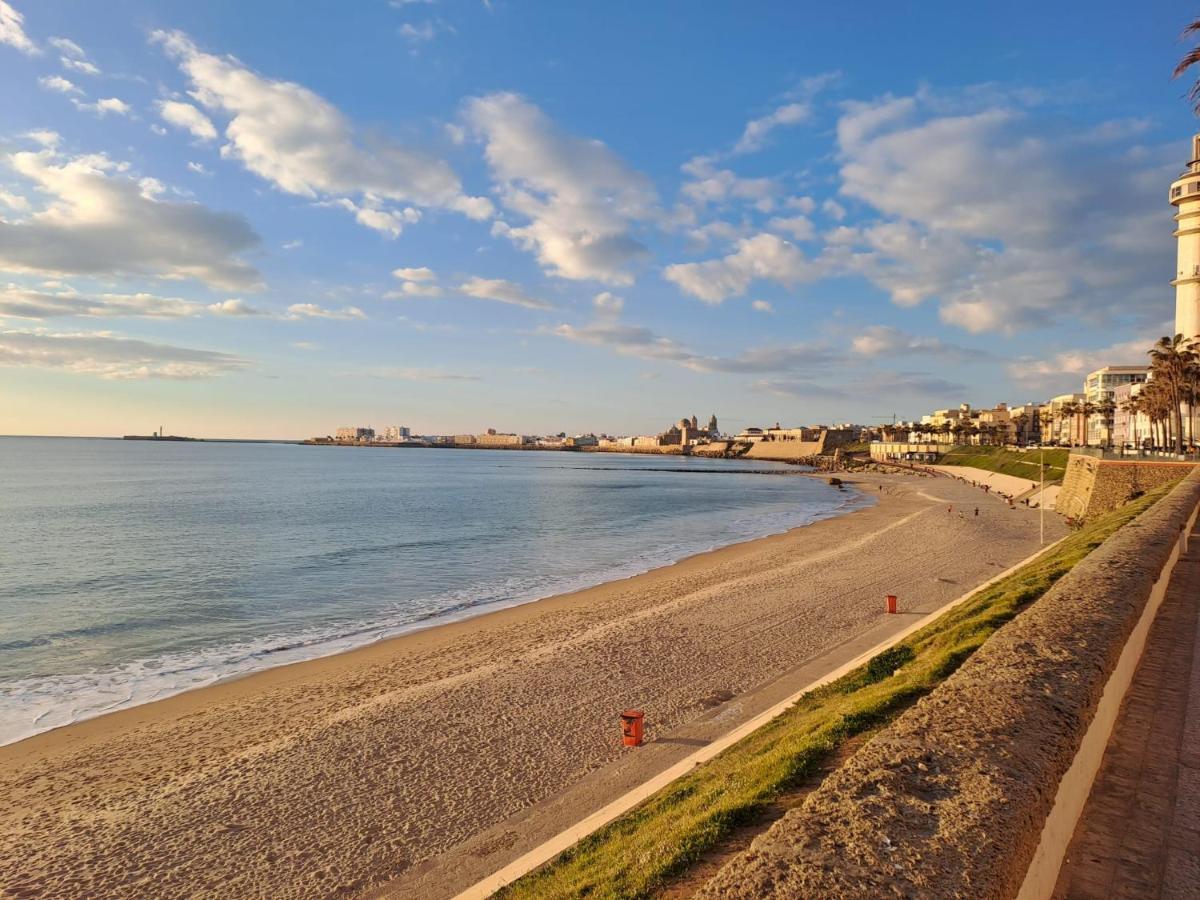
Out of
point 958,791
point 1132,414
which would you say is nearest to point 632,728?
point 958,791

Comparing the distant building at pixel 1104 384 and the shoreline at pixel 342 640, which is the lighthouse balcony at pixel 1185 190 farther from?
the distant building at pixel 1104 384

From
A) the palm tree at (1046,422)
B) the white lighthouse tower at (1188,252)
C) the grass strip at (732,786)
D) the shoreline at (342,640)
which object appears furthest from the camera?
the palm tree at (1046,422)

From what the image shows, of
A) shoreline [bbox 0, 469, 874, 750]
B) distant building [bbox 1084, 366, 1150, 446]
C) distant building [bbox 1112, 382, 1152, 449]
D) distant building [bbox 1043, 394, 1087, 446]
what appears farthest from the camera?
distant building [bbox 1084, 366, 1150, 446]

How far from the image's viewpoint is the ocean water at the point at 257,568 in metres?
19.5

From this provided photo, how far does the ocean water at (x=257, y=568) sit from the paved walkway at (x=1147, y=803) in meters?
18.9

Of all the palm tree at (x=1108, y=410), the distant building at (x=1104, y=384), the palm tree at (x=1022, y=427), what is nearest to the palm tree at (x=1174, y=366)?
the palm tree at (x=1108, y=410)

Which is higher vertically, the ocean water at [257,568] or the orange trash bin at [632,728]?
the orange trash bin at [632,728]

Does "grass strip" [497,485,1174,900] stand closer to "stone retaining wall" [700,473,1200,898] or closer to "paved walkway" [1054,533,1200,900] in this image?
"stone retaining wall" [700,473,1200,898]

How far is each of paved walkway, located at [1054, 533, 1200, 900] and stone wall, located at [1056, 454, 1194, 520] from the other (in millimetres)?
33060

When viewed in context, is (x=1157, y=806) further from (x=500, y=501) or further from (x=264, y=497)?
(x=264, y=497)

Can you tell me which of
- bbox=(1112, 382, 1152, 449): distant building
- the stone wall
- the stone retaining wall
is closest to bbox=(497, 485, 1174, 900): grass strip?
the stone retaining wall

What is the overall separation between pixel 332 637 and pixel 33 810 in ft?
36.8

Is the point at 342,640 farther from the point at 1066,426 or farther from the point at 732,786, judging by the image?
the point at 1066,426

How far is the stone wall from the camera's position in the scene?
35.0 meters
